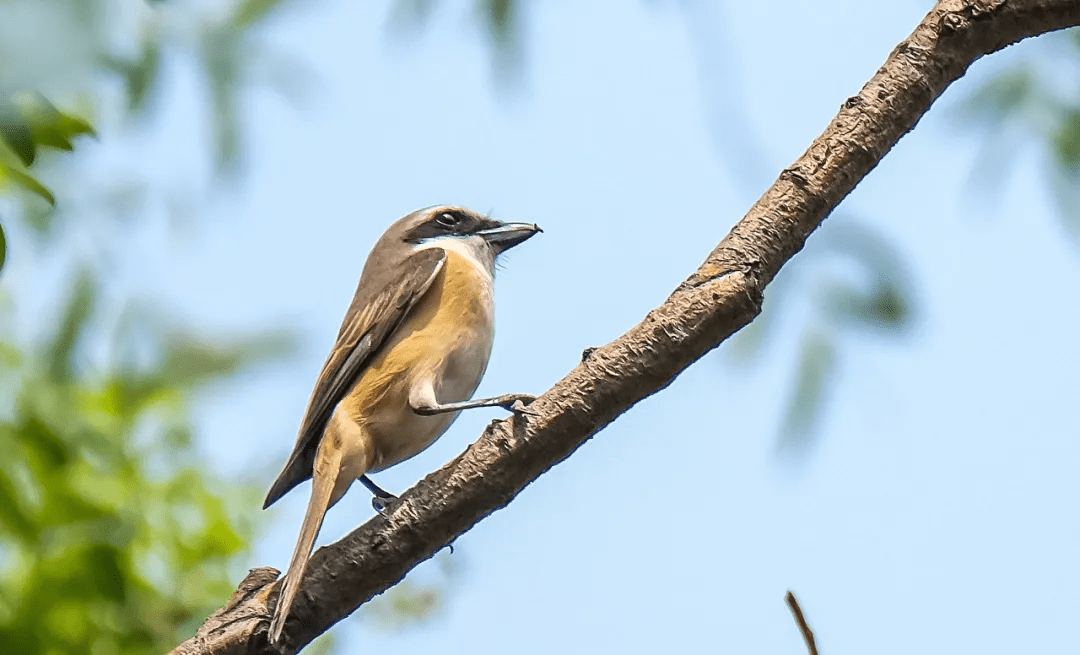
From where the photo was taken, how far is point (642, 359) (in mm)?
2994

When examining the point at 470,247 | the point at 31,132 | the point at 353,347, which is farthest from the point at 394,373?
the point at 31,132

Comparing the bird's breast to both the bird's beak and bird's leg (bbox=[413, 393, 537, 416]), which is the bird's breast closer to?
bird's leg (bbox=[413, 393, 537, 416])

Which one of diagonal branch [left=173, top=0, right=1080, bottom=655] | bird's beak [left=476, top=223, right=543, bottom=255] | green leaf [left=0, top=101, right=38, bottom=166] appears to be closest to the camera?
green leaf [left=0, top=101, right=38, bottom=166]

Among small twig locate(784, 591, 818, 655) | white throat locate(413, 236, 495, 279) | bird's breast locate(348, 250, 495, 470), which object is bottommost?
small twig locate(784, 591, 818, 655)

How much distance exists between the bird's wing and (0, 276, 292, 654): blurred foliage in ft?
2.55

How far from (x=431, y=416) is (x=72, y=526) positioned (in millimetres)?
1509

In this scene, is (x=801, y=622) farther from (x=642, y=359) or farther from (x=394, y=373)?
(x=394, y=373)

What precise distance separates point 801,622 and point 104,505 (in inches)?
139

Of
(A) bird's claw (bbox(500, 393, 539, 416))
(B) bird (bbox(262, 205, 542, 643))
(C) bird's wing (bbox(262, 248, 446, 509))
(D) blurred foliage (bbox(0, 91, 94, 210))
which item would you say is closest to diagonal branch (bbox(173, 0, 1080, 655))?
(A) bird's claw (bbox(500, 393, 539, 416))

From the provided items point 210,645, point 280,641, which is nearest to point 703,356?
point 280,641

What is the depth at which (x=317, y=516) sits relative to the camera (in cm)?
367

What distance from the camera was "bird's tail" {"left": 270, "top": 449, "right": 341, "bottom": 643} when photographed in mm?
3072

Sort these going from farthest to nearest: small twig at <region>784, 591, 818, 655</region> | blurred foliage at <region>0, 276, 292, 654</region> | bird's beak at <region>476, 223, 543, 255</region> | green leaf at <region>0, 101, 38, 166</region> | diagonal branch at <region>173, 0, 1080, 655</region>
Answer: bird's beak at <region>476, 223, 543, 255</region> < blurred foliage at <region>0, 276, 292, 654</region> < diagonal branch at <region>173, 0, 1080, 655</region> < green leaf at <region>0, 101, 38, 166</region> < small twig at <region>784, 591, 818, 655</region>

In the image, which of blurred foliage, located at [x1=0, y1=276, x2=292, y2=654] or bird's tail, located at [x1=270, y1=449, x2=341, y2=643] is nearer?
bird's tail, located at [x1=270, y1=449, x2=341, y2=643]
